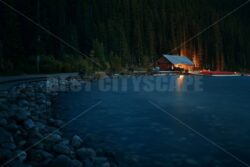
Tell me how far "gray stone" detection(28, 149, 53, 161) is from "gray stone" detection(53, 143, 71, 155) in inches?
14.7

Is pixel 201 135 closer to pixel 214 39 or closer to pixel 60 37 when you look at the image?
pixel 60 37

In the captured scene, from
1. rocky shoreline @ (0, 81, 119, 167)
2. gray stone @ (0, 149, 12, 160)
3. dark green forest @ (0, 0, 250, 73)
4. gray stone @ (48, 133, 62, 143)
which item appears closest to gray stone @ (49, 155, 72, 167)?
rocky shoreline @ (0, 81, 119, 167)

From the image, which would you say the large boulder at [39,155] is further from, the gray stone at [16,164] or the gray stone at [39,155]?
the gray stone at [16,164]

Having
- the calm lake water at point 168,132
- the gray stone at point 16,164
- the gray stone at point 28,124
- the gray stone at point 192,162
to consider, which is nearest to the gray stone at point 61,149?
the gray stone at point 16,164

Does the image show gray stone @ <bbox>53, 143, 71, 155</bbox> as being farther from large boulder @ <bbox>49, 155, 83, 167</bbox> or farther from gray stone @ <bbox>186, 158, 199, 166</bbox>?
gray stone @ <bbox>186, 158, 199, 166</bbox>

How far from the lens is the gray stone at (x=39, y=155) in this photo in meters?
8.46

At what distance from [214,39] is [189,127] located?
98.0m

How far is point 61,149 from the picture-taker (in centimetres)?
903

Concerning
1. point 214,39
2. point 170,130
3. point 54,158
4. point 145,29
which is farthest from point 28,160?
point 214,39

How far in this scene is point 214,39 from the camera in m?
105

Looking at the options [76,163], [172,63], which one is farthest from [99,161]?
[172,63]

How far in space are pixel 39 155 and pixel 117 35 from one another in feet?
255

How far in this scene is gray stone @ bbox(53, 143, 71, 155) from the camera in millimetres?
8945

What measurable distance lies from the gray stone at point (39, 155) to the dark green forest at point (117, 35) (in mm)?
26324
